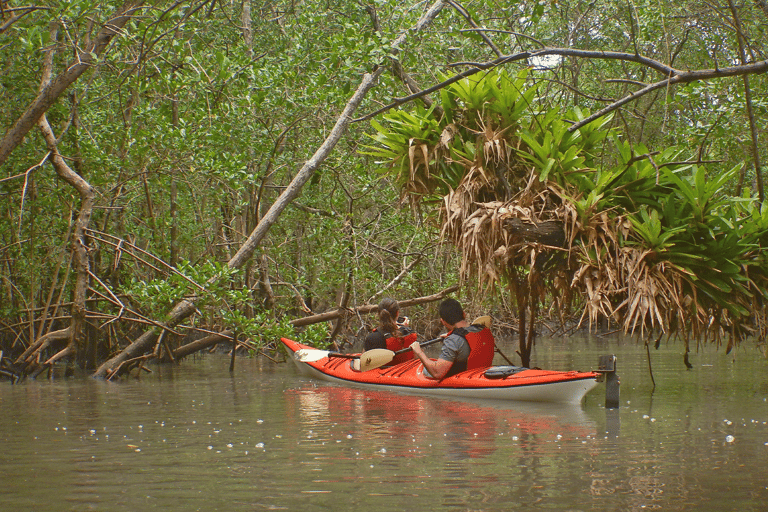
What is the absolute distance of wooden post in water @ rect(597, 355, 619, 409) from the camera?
22.0 feet

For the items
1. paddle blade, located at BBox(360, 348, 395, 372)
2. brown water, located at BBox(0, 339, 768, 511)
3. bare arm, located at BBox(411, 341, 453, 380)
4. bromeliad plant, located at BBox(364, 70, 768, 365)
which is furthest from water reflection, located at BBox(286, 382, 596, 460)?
bromeliad plant, located at BBox(364, 70, 768, 365)

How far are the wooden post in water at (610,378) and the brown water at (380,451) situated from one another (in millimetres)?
129

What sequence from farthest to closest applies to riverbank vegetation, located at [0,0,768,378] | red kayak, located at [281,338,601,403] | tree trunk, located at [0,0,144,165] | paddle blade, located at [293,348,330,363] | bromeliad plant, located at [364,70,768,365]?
paddle blade, located at [293,348,330,363] < tree trunk, located at [0,0,144,165] < red kayak, located at [281,338,601,403] < riverbank vegetation, located at [0,0,768,378] < bromeliad plant, located at [364,70,768,365]

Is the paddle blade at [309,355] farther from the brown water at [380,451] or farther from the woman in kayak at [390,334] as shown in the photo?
the brown water at [380,451]

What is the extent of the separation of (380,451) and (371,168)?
850cm

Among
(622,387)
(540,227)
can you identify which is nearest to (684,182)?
(540,227)

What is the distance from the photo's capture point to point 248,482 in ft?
13.9

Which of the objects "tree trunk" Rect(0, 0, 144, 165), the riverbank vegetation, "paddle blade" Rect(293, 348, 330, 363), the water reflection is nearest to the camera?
the water reflection

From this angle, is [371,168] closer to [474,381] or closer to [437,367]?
[437,367]

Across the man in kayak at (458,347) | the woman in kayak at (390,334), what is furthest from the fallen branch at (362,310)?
the man in kayak at (458,347)

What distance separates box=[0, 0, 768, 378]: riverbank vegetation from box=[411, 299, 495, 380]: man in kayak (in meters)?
0.37

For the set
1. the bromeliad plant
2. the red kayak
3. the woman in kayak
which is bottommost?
the red kayak

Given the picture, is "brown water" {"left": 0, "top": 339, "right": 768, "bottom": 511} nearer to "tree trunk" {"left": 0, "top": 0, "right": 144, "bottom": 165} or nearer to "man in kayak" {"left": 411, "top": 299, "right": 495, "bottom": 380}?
"man in kayak" {"left": 411, "top": 299, "right": 495, "bottom": 380}

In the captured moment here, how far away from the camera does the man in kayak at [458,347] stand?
26.5ft
